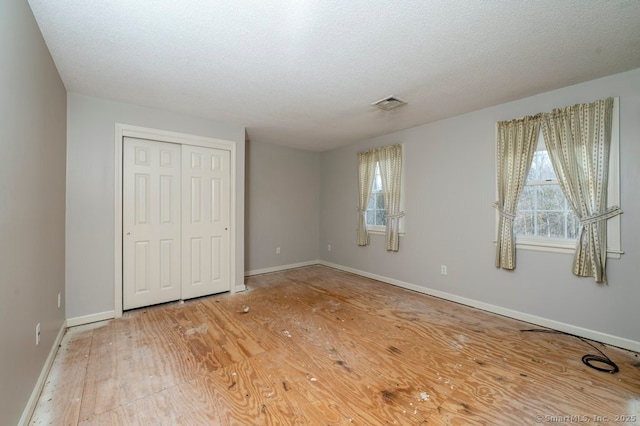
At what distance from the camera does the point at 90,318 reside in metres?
2.85

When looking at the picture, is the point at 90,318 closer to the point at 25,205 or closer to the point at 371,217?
the point at 25,205

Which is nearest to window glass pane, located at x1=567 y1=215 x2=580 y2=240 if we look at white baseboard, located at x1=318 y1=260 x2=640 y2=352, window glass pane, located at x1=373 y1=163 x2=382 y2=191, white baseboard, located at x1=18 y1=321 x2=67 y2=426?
white baseboard, located at x1=318 y1=260 x2=640 y2=352

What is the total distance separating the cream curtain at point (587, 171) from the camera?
2406 millimetres

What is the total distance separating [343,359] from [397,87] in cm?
260

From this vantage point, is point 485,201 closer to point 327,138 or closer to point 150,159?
point 327,138

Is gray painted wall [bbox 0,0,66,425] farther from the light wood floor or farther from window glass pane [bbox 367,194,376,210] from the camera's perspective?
window glass pane [bbox 367,194,376,210]

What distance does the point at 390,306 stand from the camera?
3.32m

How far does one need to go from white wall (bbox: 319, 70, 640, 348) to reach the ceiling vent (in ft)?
3.16

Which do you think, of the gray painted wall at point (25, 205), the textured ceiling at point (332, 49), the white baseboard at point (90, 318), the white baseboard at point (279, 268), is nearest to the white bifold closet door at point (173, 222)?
the white baseboard at point (90, 318)

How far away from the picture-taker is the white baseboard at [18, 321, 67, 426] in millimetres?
1481

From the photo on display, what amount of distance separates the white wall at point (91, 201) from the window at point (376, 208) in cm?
353

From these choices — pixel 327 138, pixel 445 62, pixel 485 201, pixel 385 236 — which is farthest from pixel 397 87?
pixel 385 236

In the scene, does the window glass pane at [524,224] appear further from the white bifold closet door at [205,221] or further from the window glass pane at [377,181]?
the white bifold closet door at [205,221]

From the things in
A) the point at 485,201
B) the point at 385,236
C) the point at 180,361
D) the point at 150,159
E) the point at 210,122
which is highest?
the point at 210,122
